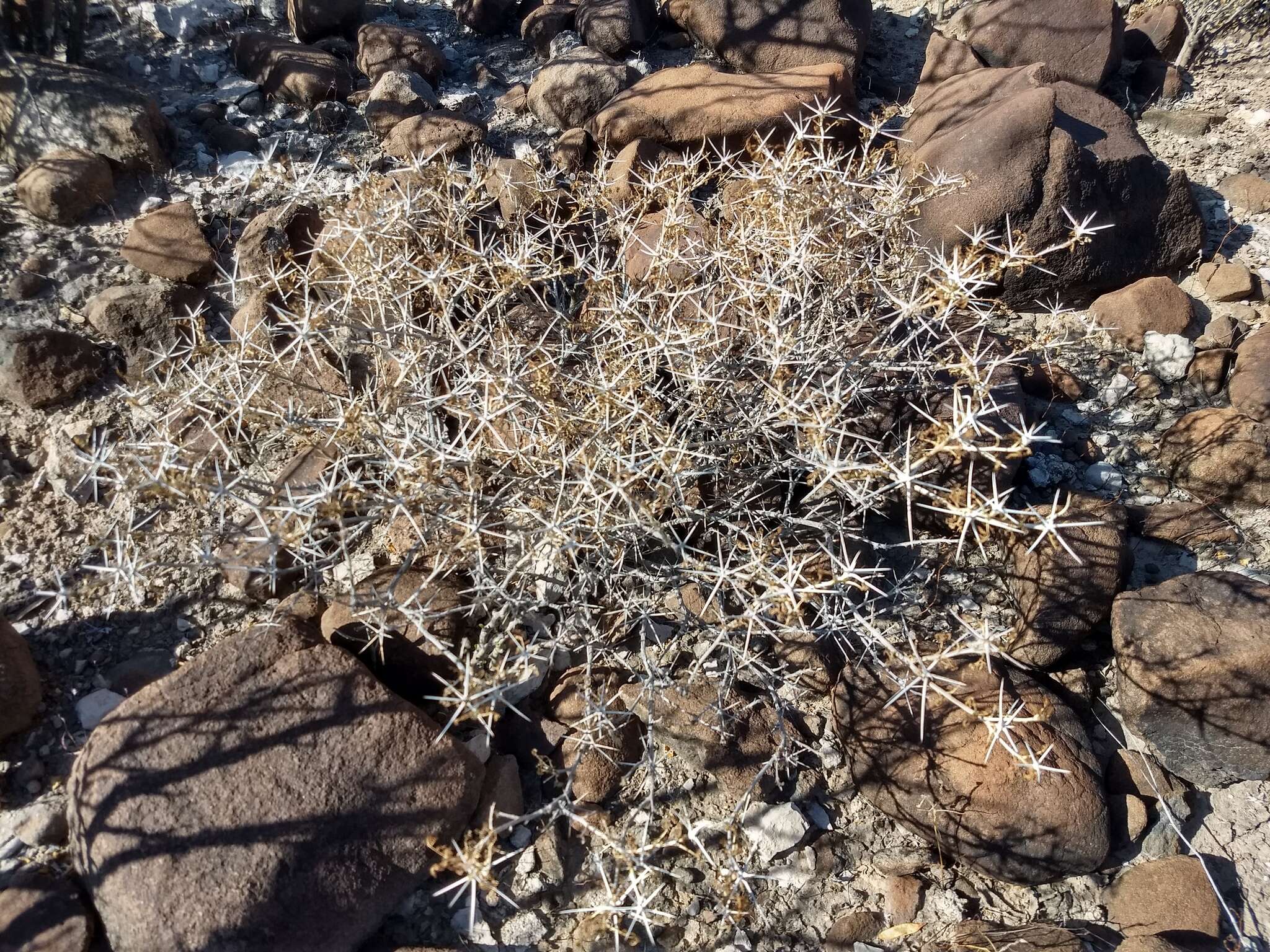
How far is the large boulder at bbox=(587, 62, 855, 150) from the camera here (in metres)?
3.75

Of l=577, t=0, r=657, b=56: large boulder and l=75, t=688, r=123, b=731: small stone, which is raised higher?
l=577, t=0, r=657, b=56: large boulder

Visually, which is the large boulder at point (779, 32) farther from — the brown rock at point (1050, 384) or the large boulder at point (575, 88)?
the brown rock at point (1050, 384)

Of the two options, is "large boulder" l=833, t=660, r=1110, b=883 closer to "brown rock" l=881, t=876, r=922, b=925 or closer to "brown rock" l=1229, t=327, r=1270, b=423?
"brown rock" l=881, t=876, r=922, b=925

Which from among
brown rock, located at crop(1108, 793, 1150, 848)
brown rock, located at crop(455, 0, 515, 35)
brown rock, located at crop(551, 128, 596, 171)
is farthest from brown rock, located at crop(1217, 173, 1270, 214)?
brown rock, located at crop(455, 0, 515, 35)

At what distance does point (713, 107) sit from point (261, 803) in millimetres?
3445

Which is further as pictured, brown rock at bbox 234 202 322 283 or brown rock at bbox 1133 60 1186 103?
brown rock at bbox 1133 60 1186 103

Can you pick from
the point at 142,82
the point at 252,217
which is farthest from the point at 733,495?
the point at 142,82

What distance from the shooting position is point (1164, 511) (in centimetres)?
294

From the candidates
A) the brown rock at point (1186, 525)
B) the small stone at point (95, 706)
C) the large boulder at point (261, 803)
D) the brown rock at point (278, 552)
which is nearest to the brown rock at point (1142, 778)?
the brown rock at point (1186, 525)

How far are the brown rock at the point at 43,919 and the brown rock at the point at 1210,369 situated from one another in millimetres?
4332

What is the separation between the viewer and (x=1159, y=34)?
178 inches

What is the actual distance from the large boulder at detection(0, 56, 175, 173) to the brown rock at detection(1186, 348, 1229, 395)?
4.81 m

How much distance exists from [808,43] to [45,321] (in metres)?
3.89

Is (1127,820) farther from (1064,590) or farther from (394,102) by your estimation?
(394,102)
